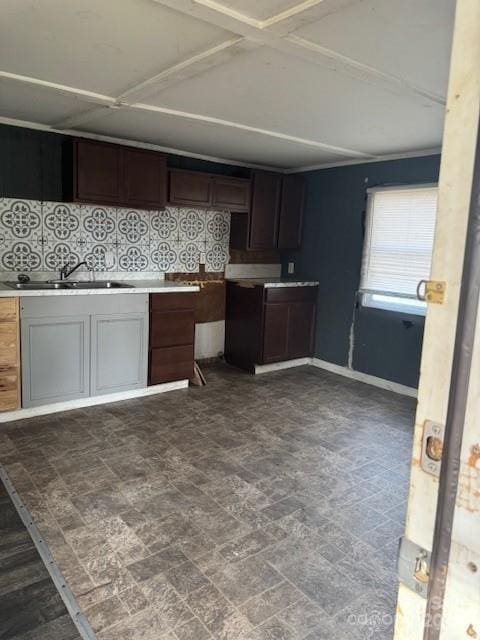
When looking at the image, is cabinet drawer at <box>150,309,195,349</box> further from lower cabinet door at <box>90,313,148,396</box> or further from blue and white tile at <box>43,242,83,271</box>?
blue and white tile at <box>43,242,83,271</box>

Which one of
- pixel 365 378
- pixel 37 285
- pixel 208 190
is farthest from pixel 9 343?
pixel 365 378

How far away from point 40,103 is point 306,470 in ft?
10.0

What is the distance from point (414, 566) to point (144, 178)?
13.1 feet

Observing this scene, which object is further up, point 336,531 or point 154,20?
point 154,20

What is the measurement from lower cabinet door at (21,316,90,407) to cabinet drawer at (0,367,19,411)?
0.20 ft

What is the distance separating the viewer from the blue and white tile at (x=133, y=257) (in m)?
4.45

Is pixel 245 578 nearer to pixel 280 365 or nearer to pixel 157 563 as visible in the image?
pixel 157 563

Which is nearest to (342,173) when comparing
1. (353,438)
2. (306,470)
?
(353,438)

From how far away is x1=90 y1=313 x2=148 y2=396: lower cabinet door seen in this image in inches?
150

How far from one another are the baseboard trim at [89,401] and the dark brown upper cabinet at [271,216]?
1.79 meters

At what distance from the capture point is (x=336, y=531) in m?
2.36

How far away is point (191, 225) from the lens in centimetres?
493

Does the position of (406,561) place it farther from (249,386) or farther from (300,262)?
(300,262)

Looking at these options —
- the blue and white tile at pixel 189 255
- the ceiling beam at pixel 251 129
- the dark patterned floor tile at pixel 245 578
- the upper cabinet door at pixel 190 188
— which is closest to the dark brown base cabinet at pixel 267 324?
the blue and white tile at pixel 189 255
